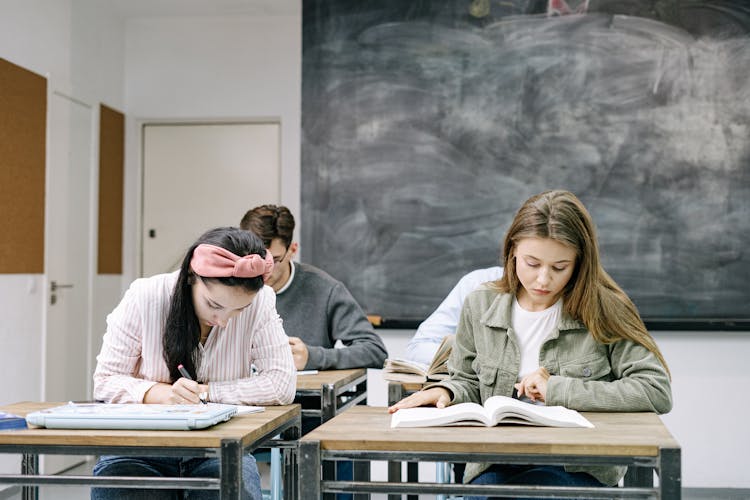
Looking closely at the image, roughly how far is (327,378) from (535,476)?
112cm

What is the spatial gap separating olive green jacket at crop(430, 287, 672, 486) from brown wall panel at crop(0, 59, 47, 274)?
285 centimetres

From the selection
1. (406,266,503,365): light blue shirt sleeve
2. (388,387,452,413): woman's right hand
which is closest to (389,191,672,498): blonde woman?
(388,387,452,413): woman's right hand

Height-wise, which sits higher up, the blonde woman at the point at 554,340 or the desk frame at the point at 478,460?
the blonde woman at the point at 554,340

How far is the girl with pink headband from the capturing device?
2191mm

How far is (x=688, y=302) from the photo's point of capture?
4.54 meters

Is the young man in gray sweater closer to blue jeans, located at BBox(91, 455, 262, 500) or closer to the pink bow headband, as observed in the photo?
the pink bow headband

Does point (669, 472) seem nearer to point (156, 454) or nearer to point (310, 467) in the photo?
point (310, 467)

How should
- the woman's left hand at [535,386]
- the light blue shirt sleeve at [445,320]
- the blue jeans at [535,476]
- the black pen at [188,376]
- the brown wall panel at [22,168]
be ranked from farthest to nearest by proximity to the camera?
1. the brown wall panel at [22,168]
2. the light blue shirt sleeve at [445,320]
3. the black pen at [188,376]
4. the woman's left hand at [535,386]
5. the blue jeans at [535,476]

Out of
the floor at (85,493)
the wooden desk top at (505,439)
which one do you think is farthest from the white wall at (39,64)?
the wooden desk top at (505,439)

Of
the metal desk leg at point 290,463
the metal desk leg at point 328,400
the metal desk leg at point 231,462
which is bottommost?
the metal desk leg at point 290,463

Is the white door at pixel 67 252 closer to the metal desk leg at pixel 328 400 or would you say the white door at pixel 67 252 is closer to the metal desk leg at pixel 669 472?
the metal desk leg at pixel 328 400

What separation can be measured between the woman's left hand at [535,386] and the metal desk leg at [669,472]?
497 mm

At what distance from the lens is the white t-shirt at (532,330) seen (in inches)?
89.6

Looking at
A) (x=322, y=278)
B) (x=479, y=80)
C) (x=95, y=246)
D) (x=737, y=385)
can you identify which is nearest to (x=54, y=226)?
(x=95, y=246)
